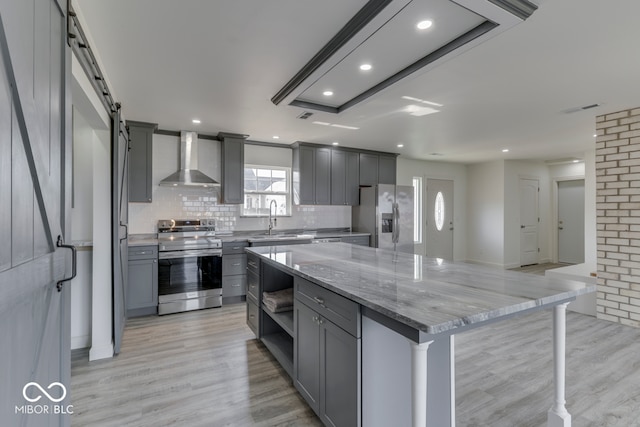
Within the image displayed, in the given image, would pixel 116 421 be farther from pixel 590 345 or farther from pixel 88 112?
pixel 590 345

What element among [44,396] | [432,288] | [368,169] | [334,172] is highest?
[368,169]

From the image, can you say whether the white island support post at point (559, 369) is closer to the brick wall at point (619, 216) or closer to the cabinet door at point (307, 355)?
the cabinet door at point (307, 355)

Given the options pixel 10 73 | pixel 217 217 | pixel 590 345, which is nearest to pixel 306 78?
pixel 10 73

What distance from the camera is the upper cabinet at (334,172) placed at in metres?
5.45

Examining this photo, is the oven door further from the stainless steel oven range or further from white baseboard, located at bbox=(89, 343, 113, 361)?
white baseboard, located at bbox=(89, 343, 113, 361)

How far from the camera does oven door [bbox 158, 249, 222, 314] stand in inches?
156

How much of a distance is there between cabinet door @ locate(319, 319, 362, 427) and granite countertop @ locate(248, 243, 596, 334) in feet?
0.84

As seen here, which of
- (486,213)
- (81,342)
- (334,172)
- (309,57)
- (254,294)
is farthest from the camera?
(486,213)

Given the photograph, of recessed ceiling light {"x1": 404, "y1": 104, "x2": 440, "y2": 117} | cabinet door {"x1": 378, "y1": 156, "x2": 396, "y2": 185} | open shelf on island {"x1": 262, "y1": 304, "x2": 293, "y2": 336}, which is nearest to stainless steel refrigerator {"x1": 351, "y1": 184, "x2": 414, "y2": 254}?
cabinet door {"x1": 378, "y1": 156, "x2": 396, "y2": 185}

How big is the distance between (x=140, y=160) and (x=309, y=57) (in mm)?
2962

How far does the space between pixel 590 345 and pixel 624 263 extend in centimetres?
125

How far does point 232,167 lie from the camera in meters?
4.85

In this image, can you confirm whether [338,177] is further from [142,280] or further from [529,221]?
[529,221]

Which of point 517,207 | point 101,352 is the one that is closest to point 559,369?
point 101,352
